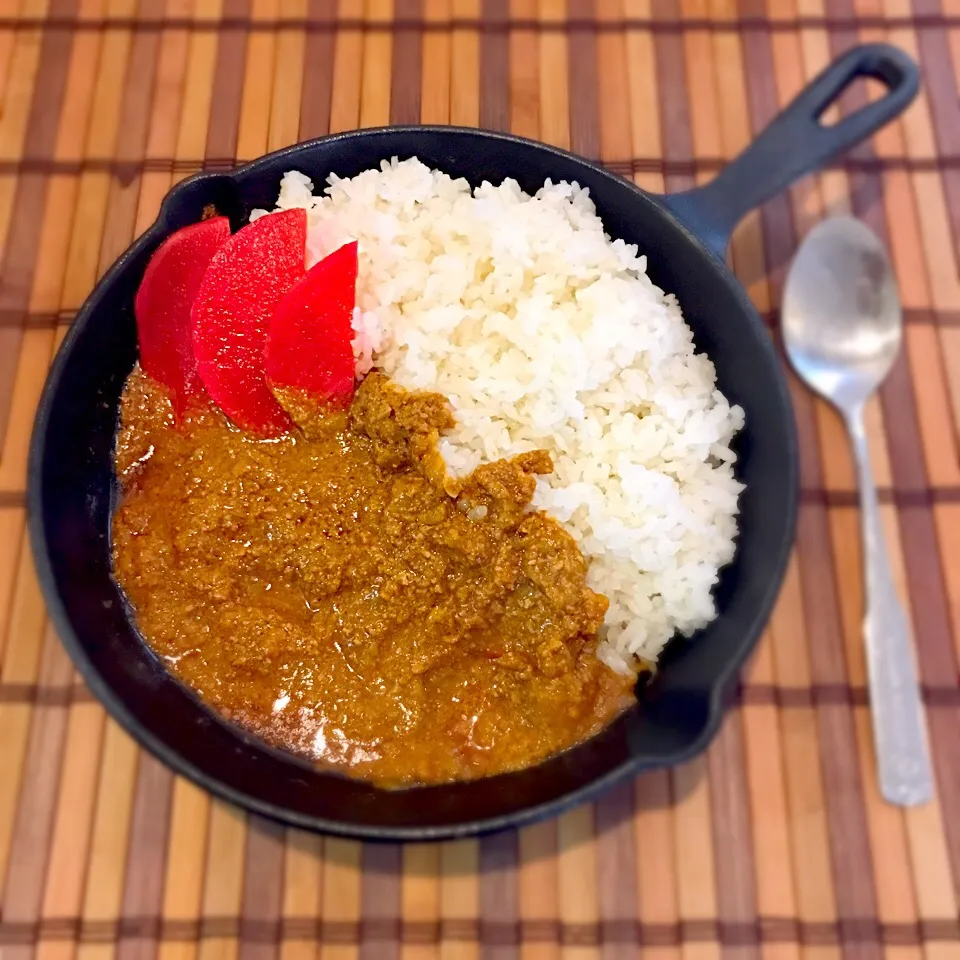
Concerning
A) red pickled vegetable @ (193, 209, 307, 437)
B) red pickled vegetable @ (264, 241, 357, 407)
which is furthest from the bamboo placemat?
red pickled vegetable @ (264, 241, 357, 407)

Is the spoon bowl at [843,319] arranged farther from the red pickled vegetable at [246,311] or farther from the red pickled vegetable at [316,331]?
the red pickled vegetable at [246,311]

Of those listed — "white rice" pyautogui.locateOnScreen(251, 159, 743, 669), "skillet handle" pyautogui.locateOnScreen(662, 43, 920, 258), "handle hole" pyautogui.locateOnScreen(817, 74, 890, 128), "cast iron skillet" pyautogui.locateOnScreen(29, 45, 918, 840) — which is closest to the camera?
"cast iron skillet" pyautogui.locateOnScreen(29, 45, 918, 840)

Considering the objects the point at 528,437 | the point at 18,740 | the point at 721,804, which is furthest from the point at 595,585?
the point at 18,740

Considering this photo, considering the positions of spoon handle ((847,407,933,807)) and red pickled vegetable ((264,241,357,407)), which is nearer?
spoon handle ((847,407,933,807))

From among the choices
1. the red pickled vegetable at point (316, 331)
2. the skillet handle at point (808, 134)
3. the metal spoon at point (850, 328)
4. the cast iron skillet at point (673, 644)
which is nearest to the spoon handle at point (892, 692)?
the metal spoon at point (850, 328)

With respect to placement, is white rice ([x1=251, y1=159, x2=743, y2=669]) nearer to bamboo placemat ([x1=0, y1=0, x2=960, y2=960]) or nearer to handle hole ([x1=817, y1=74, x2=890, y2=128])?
bamboo placemat ([x1=0, y1=0, x2=960, y2=960])
